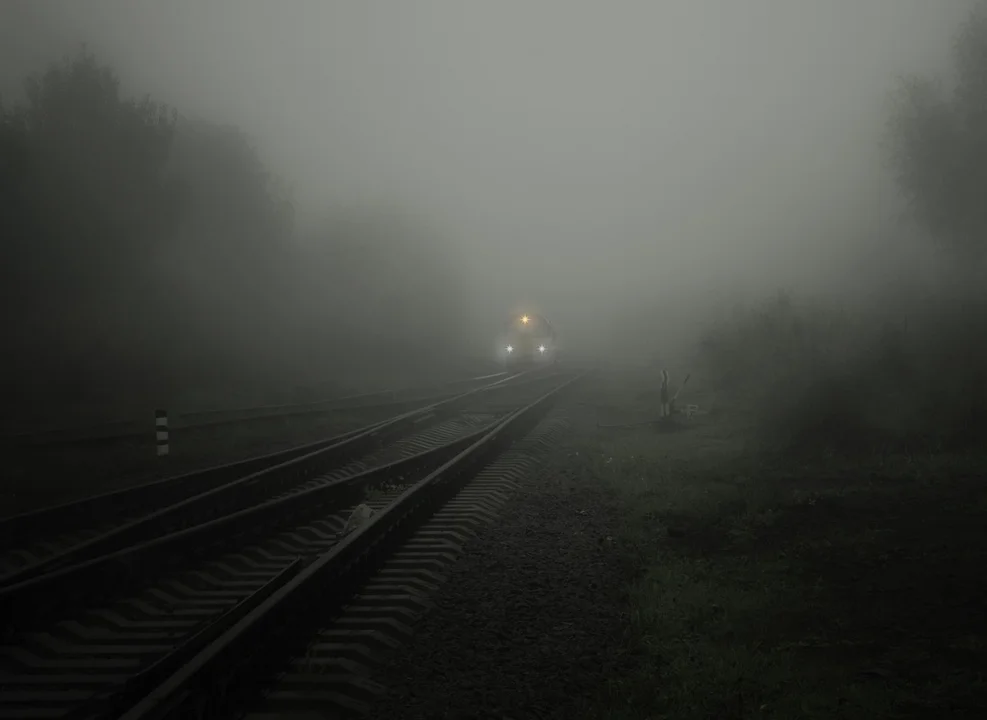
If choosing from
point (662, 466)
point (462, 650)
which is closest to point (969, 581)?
point (462, 650)

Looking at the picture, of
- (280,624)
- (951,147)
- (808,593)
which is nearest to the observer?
(280,624)

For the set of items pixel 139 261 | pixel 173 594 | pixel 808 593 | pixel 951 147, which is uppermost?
pixel 951 147

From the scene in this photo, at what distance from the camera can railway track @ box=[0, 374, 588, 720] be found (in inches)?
170

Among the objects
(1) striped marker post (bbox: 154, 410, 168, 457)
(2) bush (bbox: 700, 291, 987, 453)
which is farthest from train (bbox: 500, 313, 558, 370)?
(1) striped marker post (bbox: 154, 410, 168, 457)

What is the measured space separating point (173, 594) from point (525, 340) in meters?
42.8

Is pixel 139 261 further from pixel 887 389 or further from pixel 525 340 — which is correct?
pixel 525 340

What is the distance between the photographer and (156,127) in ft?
95.9

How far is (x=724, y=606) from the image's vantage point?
19.3 feet

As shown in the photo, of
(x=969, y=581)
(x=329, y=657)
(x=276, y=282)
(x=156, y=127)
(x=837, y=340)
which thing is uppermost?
(x=156, y=127)

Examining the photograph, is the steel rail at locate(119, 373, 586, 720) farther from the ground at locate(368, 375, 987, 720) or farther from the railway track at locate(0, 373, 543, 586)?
the railway track at locate(0, 373, 543, 586)

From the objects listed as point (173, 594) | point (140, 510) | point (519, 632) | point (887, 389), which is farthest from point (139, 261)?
point (519, 632)

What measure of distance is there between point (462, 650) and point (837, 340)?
14699 millimetres

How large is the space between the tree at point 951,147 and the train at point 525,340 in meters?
25.4

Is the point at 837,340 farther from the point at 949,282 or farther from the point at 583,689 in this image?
the point at 583,689
